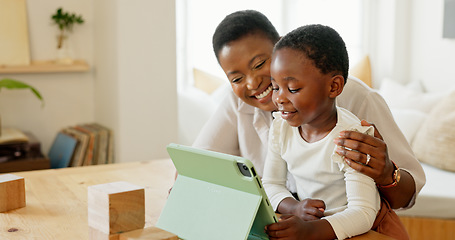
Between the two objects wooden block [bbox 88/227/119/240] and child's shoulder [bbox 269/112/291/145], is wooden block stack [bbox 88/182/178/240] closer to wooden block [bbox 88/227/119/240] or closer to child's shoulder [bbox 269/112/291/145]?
wooden block [bbox 88/227/119/240]

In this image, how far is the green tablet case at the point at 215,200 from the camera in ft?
3.16

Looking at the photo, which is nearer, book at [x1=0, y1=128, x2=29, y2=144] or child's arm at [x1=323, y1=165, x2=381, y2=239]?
child's arm at [x1=323, y1=165, x2=381, y2=239]

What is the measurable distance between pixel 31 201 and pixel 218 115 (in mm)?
545

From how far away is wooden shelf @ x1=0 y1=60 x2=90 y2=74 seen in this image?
10.9ft

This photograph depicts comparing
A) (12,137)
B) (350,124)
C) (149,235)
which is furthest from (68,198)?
(12,137)

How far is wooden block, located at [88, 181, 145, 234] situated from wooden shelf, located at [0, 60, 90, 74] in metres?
2.45

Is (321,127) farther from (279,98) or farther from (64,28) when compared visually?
(64,28)

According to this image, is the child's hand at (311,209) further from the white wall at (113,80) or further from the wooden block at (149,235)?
the white wall at (113,80)

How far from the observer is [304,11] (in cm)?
443

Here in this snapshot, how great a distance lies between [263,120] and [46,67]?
2.17m

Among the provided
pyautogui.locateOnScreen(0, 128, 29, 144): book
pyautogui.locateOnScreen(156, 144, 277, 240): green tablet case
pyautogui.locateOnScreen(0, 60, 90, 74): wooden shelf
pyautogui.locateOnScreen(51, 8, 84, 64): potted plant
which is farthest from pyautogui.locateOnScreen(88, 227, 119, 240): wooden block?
pyautogui.locateOnScreen(51, 8, 84, 64): potted plant

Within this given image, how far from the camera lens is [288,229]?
100 cm

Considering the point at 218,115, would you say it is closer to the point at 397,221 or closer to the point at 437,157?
the point at 397,221

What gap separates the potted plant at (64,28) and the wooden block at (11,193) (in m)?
2.24
